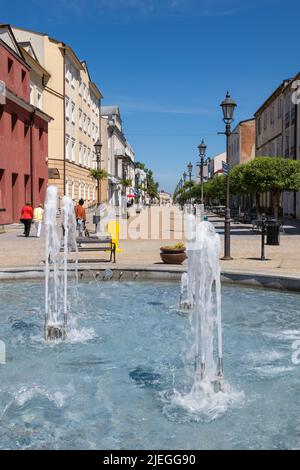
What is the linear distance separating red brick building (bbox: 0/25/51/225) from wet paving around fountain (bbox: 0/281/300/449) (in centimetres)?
1924

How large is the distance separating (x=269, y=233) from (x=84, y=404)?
45.0 ft

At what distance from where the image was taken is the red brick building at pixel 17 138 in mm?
28141

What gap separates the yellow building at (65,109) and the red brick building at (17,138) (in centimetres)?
390

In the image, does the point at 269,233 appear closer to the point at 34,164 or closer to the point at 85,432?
the point at 85,432

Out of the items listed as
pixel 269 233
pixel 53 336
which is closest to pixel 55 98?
pixel 269 233

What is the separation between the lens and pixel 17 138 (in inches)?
1209

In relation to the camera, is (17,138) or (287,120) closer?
(17,138)

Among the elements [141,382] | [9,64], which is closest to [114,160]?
[9,64]

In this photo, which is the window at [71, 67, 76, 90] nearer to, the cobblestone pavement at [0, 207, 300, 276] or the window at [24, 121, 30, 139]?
the window at [24, 121, 30, 139]

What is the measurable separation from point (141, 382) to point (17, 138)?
27.3 meters

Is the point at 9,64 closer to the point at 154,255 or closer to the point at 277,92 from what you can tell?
the point at 154,255

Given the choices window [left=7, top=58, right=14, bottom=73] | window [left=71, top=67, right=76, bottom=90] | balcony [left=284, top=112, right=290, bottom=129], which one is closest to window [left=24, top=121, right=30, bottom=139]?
Answer: window [left=7, top=58, right=14, bottom=73]

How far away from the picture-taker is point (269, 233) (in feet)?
58.3

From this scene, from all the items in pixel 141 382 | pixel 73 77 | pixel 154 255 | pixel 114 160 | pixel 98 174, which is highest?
pixel 73 77
